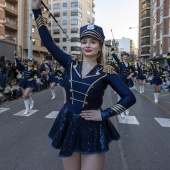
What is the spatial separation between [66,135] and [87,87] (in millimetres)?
509

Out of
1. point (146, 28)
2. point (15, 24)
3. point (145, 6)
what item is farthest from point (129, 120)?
point (145, 6)

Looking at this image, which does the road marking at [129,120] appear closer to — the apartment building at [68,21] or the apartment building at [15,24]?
the apartment building at [15,24]

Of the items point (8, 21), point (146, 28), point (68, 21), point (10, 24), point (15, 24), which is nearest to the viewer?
point (8, 21)

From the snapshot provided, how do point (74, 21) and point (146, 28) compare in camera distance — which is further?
point (74, 21)

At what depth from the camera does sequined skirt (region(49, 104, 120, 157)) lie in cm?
227

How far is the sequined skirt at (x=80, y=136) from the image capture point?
2270 millimetres

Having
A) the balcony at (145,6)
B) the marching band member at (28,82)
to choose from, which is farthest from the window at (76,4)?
the marching band member at (28,82)

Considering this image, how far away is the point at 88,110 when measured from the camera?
2.27 m

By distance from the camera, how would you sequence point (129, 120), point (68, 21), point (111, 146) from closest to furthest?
point (111, 146) < point (129, 120) < point (68, 21)

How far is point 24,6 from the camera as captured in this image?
143 feet

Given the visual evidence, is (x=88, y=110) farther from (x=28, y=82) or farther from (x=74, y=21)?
(x=74, y=21)

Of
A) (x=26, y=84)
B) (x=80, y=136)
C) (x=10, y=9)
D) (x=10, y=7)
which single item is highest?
(x=10, y=7)

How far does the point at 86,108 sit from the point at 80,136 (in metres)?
0.27

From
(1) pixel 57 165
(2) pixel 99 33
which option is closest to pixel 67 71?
(2) pixel 99 33
